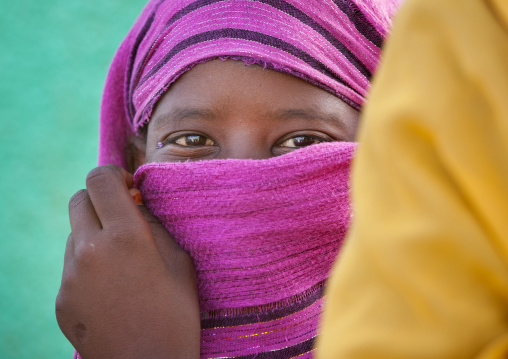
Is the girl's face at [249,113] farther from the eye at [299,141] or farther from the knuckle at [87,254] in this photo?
the knuckle at [87,254]

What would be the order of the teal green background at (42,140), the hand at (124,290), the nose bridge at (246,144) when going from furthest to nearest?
the teal green background at (42,140) < the nose bridge at (246,144) < the hand at (124,290)

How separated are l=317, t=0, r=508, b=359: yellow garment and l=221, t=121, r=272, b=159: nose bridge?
78 centimetres

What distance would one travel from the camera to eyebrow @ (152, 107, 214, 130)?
47.9 inches

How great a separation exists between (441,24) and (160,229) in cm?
78

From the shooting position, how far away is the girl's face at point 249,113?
1187 mm

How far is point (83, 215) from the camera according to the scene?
102cm

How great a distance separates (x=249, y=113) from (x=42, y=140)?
1488 millimetres

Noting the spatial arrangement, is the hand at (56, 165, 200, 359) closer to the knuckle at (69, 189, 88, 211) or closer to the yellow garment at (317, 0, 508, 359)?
the knuckle at (69, 189, 88, 211)

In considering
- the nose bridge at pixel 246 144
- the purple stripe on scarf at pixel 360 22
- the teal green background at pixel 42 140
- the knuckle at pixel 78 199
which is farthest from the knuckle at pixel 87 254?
the teal green background at pixel 42 140

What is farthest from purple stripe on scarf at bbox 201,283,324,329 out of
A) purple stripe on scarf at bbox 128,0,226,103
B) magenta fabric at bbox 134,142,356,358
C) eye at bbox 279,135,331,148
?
purple stripe on scarf at bbox 128,0,226,103

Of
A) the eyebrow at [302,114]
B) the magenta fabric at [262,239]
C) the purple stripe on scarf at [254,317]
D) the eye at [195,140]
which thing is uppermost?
the eye at [195,140]

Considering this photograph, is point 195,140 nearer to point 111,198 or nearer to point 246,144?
point 246,144

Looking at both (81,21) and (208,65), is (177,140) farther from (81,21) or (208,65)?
(81,21)

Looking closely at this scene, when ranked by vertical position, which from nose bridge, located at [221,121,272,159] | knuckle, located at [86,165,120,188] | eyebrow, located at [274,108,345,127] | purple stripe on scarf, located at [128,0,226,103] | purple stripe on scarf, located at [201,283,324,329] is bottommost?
purple stripe on scarf, located at [201,283,324,329]
